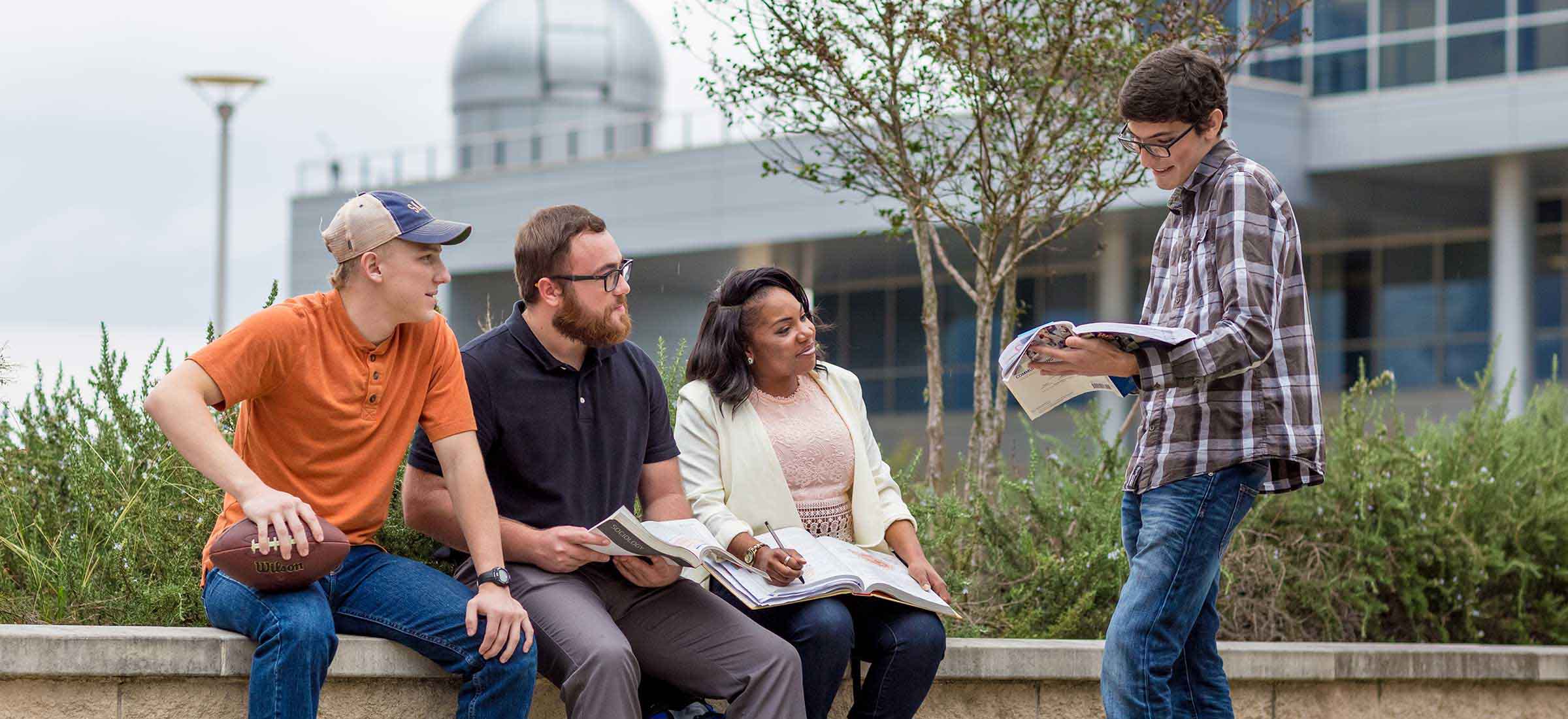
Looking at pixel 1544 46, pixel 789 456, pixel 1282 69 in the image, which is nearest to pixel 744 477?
pixel 789 456

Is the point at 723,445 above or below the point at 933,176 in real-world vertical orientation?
below

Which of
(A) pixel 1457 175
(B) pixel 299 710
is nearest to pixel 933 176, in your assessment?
(B) pixel 299 710

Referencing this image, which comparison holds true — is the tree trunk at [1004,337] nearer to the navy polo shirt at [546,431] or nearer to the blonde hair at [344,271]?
the navy polo shirt at [546,431]

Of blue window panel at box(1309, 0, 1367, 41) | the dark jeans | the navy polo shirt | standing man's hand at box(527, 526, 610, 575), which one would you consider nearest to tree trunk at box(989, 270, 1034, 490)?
A: the dark jeans

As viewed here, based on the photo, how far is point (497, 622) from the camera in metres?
4.01

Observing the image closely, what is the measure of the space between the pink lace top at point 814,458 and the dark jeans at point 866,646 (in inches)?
12.8

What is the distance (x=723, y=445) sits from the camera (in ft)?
16.0

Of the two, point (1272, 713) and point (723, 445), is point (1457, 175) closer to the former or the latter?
point (1272, 713)

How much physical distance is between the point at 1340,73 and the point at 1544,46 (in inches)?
106

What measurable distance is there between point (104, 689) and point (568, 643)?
43.9 inches

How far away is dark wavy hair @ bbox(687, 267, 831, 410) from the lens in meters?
Answer: 4.97

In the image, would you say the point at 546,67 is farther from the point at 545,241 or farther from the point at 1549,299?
the point at 545,241

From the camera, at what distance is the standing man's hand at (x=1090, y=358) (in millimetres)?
3840

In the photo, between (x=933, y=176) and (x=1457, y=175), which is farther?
(x=1457, y=175)
